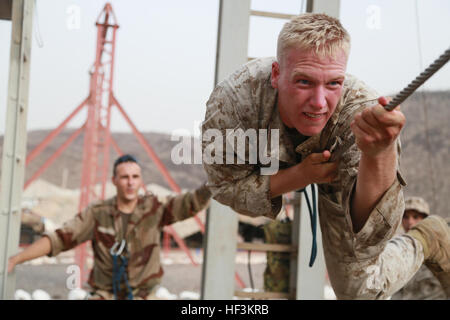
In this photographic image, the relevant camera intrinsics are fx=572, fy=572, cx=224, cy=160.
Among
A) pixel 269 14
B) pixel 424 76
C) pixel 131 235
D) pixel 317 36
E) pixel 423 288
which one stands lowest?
pixel 423 288

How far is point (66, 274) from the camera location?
4.65m

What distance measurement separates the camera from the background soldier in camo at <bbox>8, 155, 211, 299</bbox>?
9.40ft

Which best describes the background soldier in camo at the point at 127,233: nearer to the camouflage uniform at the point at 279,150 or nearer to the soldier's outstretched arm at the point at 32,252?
the soldier's outstretched arm at the point at 32,252

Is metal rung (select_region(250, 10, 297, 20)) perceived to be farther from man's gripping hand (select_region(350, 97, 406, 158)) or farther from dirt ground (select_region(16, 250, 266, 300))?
dirt ground (select_region(16, 250, 266, 300))

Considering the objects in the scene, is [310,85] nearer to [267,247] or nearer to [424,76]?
[424,76]

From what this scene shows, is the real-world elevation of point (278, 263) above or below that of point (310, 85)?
below

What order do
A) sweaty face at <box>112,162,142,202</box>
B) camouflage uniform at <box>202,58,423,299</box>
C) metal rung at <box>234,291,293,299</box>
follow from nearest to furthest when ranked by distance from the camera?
1. camouflage uniform at <box>202,58,423,299</box>
2. metal rung at <box>234,291,293,299</box>
3. sweaty face at <box>112,162,142,202</box>

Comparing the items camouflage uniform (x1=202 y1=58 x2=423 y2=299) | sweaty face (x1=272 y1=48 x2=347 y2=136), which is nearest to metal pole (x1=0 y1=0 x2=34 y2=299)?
camouflage uniform (x1=202 y1=58 x2=423 y2=299)

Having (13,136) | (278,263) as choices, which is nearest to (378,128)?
(278,263)

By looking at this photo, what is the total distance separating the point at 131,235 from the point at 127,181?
0.93 ft

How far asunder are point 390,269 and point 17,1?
1.93 metres

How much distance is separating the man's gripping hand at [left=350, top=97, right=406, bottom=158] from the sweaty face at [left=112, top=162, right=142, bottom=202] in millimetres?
2016
